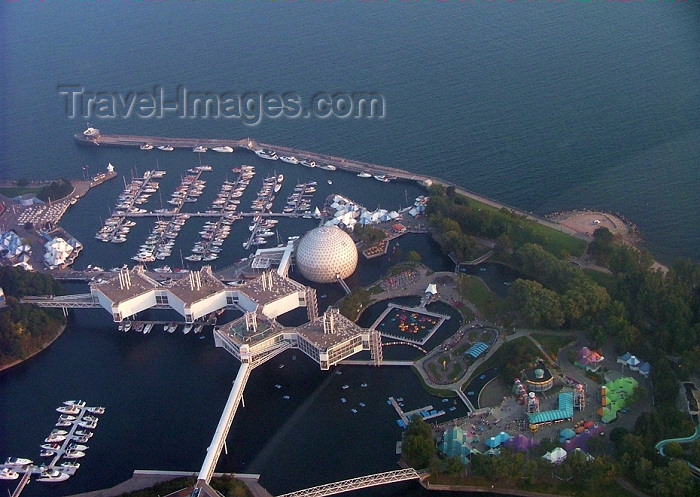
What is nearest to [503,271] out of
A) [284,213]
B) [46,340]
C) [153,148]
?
[284,213]

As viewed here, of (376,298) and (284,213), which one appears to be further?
(284,213)

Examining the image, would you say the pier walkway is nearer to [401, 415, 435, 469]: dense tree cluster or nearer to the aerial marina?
the aerial marina

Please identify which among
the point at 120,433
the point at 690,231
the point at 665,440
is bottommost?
the point at 120,433

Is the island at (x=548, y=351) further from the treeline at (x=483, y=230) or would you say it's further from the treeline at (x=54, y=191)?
the treeline at (x=54, y=191)

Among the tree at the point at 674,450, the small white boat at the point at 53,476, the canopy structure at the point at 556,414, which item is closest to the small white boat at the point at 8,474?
the small white boat at the point at 53,476

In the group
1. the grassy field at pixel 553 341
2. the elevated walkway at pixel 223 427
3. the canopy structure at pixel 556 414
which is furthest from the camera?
the grassy field at pixel 553 341

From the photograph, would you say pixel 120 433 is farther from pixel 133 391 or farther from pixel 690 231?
pixel 690 231

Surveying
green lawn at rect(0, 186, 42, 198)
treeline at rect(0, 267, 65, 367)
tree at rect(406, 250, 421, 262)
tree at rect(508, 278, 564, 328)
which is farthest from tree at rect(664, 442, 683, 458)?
green lawn at rect(0, 186, 42, 198)
